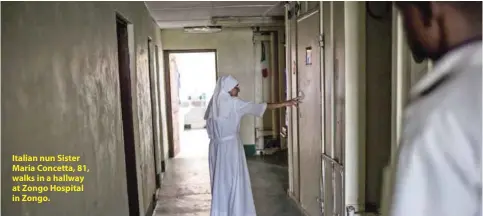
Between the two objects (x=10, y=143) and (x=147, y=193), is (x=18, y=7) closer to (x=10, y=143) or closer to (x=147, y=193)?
(x=10, y=143)

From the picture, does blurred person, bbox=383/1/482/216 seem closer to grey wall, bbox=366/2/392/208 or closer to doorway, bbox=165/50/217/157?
grey wall, bbox=366/2/392/208

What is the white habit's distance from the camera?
3.89 m

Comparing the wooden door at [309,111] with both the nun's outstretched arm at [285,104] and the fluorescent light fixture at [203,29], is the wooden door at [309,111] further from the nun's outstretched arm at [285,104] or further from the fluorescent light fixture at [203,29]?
the fluorescent light fixture at [203,29]

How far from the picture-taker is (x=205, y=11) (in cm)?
548

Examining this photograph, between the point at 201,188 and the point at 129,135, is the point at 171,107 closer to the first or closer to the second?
the point at 201,188

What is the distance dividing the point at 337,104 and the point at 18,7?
2.00 meters

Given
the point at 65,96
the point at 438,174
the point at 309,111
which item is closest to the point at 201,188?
the point at 309,111

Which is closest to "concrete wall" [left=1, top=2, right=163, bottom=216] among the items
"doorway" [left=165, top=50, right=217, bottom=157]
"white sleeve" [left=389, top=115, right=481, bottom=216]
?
"white sleeve" [left=389, top=115, right=481, bottom=216]

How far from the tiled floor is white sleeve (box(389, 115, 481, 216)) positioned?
11.8ft

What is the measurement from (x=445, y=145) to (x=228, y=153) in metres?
3.28

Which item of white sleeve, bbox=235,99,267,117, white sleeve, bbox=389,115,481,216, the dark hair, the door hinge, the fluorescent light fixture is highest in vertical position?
the fluorescent light fixture

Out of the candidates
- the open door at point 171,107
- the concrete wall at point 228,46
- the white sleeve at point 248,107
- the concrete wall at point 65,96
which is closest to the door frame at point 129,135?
the concrete wall at point 65,96

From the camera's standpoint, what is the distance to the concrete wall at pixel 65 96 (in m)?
1.57

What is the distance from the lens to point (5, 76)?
1533mm
